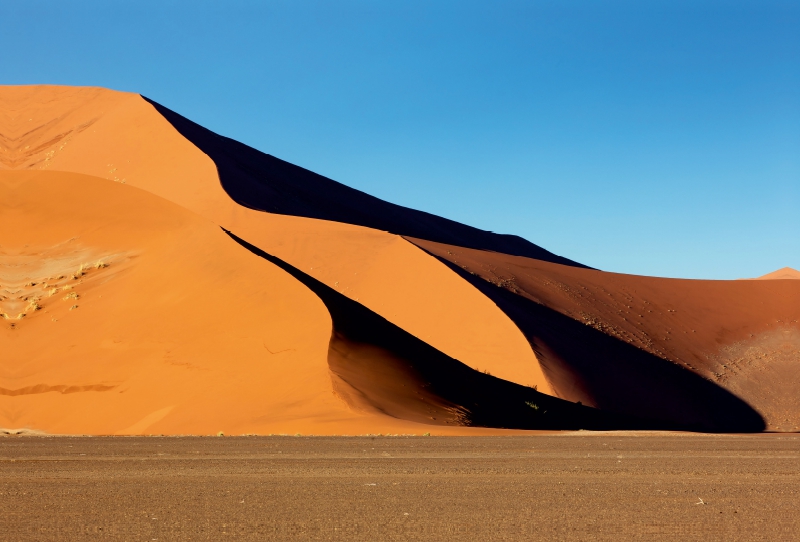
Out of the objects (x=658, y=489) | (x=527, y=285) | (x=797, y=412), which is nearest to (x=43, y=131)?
(x=527, y=285)

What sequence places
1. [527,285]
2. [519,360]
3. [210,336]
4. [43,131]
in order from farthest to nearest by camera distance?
1. [43,131]
2. [527,285]
3. [519,360]
4. [210,336]

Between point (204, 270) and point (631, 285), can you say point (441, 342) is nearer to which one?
point (204, 270)

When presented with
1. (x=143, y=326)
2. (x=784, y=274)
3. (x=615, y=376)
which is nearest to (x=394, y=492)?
(x=143, y=326)

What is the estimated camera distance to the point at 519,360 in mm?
34312

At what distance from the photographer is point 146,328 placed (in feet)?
85.6

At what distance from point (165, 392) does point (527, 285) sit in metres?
24.6

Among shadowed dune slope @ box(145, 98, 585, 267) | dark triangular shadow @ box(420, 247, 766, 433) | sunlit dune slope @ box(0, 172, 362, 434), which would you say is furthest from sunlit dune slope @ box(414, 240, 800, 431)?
shadowed dune slope @ box(145, 98, 585, 267)

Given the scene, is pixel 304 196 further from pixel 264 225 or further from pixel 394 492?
pixel 394 492

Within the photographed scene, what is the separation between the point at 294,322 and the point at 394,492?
1545 cm

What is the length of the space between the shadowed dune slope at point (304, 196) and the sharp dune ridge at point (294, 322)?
590 millimetres

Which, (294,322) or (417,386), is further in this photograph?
(294,322)

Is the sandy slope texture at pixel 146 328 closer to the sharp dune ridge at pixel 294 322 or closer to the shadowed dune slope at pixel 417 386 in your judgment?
the sharp dune ridge at pixel 294 322

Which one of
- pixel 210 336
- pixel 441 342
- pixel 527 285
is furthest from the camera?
pixel 527 285

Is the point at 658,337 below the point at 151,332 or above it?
above
